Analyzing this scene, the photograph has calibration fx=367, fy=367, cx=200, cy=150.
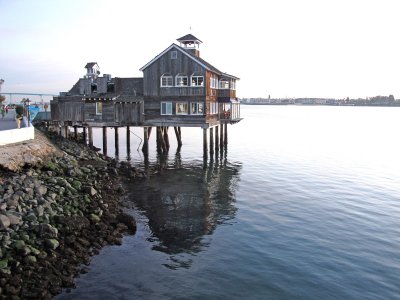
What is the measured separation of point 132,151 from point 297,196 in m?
27.4

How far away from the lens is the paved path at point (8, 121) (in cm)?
3049

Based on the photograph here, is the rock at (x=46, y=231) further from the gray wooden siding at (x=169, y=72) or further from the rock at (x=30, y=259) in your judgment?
the gray wooden siding at (x=169, y=72)

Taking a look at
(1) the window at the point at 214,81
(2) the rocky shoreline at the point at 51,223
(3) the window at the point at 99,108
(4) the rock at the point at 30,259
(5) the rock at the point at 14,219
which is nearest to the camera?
(2) the rocky shoreline at the point at 51,223

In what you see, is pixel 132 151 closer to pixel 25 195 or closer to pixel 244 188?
pixel 244 188

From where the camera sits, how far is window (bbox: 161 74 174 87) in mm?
38438

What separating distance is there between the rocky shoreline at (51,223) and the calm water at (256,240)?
0.92 metres

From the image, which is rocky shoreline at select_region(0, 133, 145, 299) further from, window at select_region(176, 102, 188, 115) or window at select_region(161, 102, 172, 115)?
window at select_region(176, 102, 188, 115)

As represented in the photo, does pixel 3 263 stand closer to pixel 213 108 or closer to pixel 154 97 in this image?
pixel 154 97

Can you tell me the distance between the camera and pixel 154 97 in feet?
129

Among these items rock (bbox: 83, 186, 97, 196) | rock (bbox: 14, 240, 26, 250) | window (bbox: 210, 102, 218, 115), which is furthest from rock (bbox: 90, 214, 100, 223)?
window (bbox: 210, 102, 218, 115)

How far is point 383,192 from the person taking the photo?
31406 mm

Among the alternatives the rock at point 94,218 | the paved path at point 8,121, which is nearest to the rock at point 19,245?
the rock at point 94,218

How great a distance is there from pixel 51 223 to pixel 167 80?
23698 millimetres

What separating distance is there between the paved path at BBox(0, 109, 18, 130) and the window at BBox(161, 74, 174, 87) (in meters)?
14.8
